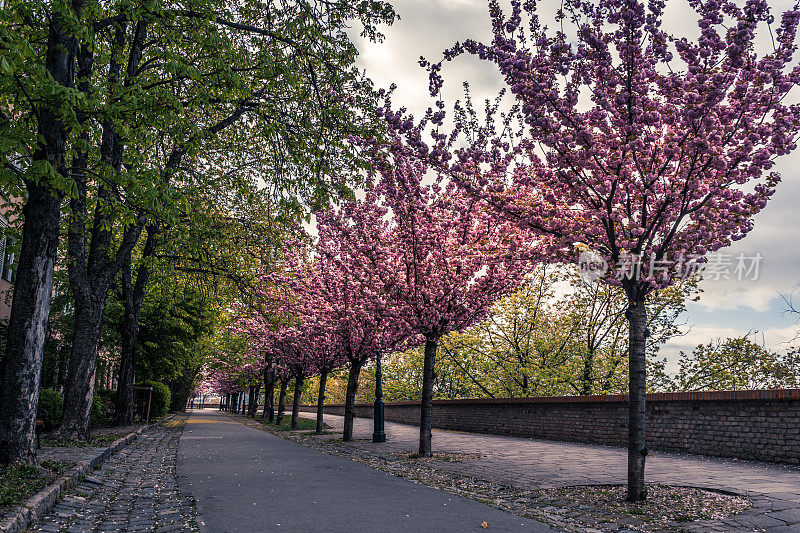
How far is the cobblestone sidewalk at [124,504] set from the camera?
5934mm

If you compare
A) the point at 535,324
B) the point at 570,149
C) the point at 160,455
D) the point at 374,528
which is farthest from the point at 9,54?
the point at 535,324

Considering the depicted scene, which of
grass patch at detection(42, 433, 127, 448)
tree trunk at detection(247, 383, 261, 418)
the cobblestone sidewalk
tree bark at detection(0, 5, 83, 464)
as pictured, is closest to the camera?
the cobblestone sidewalk

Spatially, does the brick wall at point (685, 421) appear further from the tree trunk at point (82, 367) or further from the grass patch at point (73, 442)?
the tree trunk at point (82, 367)

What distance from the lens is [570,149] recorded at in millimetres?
8898

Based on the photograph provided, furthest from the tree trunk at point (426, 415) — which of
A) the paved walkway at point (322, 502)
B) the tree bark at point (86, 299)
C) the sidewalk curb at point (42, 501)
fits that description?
the tree bark at point (86, 299)

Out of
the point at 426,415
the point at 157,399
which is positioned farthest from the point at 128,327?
the point at 157,399

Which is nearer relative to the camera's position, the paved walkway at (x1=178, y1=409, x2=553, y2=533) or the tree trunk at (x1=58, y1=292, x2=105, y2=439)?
the paved walkway at (x1=178, y1=409, x2=553, y2=533)

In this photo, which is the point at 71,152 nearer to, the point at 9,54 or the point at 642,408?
the point at 9,54

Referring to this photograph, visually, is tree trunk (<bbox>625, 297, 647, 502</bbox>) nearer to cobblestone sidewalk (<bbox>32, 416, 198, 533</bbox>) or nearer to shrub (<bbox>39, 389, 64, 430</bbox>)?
cobblestone sidewalk (<bbox>32, 416, 198, 533</bbox>)

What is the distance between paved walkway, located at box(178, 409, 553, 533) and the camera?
6.01m

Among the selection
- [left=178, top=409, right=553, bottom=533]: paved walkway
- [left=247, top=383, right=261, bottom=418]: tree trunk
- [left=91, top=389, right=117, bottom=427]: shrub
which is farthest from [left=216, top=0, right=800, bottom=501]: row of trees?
[left=247, top=383, right=261, bottom=418]: tree trunk

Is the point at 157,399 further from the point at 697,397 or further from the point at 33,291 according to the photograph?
the point at 697,397

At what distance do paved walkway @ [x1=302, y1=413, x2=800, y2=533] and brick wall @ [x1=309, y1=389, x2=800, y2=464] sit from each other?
44 centimetres

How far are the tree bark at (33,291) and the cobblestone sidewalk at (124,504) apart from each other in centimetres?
114
